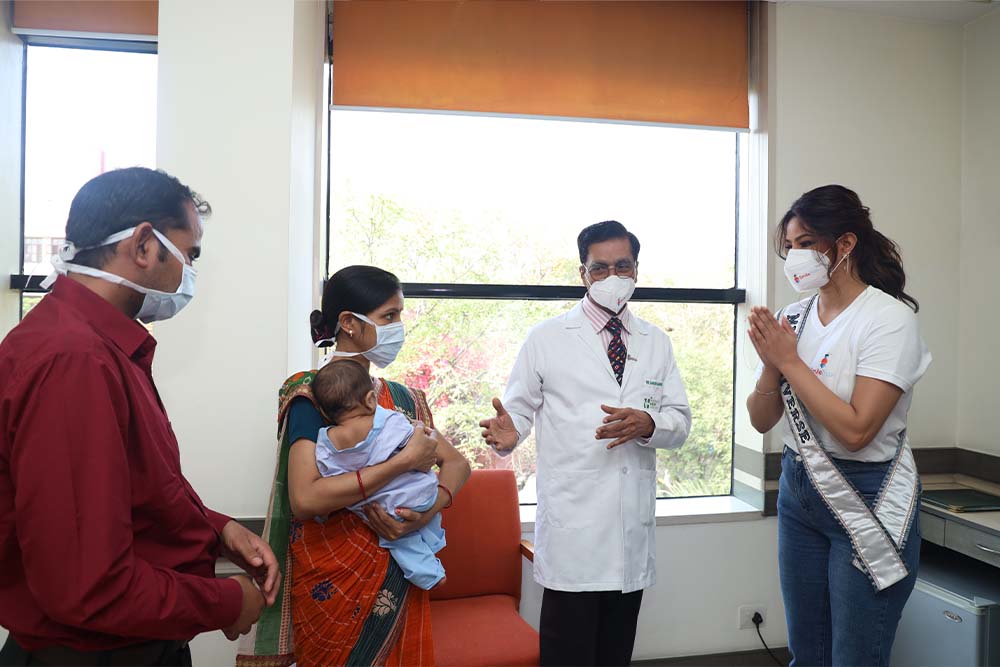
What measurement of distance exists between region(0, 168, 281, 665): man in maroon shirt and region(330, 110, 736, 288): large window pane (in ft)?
5.59

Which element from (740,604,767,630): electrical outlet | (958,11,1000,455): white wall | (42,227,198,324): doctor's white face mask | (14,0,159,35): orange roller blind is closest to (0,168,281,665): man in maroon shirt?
(42,227,198,324): doctor's white face mask

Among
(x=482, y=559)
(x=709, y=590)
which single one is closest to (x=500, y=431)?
(x=482, y=559)

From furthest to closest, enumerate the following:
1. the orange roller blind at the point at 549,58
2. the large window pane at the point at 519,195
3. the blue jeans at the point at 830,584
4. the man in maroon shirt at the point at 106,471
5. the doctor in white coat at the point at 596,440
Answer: the large window pane at the point at 519,195 → the orange roller blind at the point at 549,58 → the doctor in white coat at the point at 596,440 → the blue jeans at the point at 830,584 → the man in maroon shirt at the point at 106,471

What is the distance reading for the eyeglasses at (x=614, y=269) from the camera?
2.05 metres

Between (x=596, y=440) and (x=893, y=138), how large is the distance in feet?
7.70

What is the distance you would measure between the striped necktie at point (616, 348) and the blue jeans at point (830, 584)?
0.55 meters

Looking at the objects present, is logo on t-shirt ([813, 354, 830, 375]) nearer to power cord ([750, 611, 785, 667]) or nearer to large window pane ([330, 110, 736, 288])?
large window pane ([330, 110, 736, 288])

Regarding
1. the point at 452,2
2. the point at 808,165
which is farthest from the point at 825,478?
the point at 452,2

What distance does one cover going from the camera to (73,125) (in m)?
2.79

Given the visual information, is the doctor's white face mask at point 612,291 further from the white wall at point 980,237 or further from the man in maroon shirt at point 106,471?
the white wall at point 980,237

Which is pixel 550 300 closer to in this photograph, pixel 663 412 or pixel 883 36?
pixel 663 412

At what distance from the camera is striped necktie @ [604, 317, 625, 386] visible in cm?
207

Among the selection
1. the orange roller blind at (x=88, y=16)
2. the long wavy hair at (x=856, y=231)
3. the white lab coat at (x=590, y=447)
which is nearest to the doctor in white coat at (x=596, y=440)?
the white lab coat at (x=590, y=447)

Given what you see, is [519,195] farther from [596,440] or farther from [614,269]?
[596,440]
